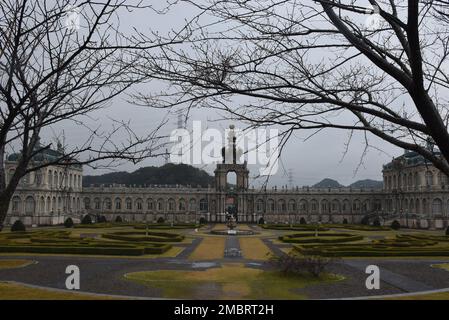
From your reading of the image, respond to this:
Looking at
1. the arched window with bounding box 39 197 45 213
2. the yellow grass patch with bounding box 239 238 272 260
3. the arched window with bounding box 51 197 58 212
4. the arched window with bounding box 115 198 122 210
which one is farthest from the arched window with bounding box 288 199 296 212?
the yellow grass patch with bounding box 239 238 272 260

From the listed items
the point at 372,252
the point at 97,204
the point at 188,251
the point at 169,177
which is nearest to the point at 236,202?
the point at 97,204

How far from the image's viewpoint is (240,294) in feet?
54.6

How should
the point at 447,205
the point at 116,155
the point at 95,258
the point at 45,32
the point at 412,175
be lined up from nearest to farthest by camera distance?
1. the point at 45,32
2. the point at 116,155
3. the point at 95,258
4. the point at 447,205
5. the point at 412,175

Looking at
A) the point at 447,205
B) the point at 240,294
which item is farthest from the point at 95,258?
the point at 447,205

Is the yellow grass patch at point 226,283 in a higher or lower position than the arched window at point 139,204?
lower

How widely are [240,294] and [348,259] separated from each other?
13965 mm

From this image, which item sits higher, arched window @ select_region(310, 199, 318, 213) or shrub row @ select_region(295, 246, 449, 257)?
arched window @ select_region(310, 199, 318, 213)

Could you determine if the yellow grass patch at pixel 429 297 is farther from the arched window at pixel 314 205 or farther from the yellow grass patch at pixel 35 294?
the arched window at pixel 314 205

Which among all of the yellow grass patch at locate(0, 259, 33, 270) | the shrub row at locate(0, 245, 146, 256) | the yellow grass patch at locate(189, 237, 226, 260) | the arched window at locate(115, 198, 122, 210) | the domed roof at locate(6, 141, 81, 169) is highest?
the domed roof at locate(6, 141, 81, 169)

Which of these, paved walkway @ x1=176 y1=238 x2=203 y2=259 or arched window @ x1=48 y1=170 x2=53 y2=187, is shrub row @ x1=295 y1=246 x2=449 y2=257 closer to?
paved walkway @ x1=176 y1=238 x2=203 y2=259

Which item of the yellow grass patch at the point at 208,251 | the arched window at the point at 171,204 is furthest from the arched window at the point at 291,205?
the yellow grass patch at the point at 208,251

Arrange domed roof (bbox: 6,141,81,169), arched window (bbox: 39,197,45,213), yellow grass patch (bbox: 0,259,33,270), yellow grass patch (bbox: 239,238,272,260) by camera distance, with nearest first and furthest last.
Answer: domed roof (bbox: 6,141,81,169)
yellow grass patch (bbox: 0,259,33,270)
yellow grass patch (bbox: 239,238,272,260)
arched window (bbox: 39,197,45,213)

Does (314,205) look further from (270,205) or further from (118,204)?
(118,204)

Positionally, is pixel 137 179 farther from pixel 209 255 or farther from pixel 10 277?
pixel 10 277
